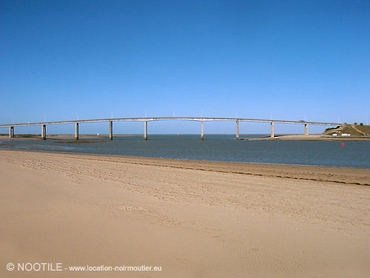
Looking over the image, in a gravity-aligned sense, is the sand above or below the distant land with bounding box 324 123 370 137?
below

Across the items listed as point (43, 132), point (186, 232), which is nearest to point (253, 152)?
point (186, 232)

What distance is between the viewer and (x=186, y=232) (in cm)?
502

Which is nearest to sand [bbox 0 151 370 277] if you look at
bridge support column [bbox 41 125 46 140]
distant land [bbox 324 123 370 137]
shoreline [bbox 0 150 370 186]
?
shoreline [bbox 0 150 370 186]

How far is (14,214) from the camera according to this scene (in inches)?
229

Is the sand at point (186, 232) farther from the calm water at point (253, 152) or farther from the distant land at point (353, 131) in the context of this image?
the distant land at point (353, 131)

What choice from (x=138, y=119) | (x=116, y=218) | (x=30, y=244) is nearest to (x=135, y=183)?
(x=116, y=218)

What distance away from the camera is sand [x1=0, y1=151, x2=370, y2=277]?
3.80 meters

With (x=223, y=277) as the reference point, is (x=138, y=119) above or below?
above

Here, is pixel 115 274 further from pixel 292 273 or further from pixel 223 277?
pixel 292 273

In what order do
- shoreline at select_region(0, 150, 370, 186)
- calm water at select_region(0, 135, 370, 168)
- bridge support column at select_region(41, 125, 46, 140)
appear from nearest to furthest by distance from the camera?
shoreline at select_region(0, 150, 370, 186) → calm water at select_region(0, 135, 370, 168) → bridge support column at select_region(41, 125, 46, 140)

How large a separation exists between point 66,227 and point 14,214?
150cm

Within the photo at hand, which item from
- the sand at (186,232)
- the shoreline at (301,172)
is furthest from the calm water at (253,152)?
the sand at (186,232)

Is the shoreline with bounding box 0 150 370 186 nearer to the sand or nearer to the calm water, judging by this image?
the calm water

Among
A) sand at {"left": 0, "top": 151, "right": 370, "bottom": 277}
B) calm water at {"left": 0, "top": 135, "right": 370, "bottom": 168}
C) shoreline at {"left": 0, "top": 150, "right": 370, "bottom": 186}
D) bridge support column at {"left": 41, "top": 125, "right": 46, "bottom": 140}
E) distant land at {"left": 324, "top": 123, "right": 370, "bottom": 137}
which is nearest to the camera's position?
sand at {"left": 0, "top": 151, "right": 370, "bottom": 277}
